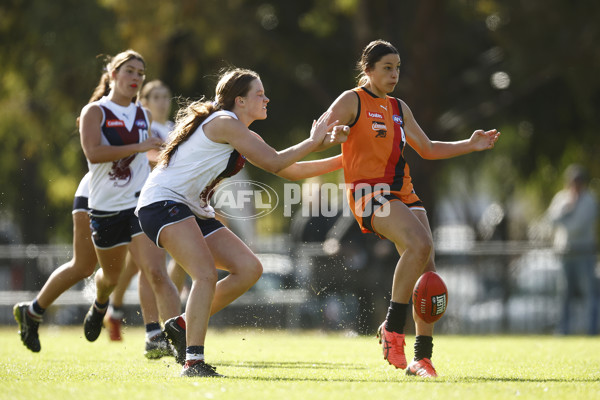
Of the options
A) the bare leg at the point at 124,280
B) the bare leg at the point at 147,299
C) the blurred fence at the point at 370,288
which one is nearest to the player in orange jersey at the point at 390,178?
the bare leg at the point at 147,299

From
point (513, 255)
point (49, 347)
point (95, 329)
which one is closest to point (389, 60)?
point (95, 329)

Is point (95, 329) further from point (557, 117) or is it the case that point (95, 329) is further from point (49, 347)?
point (557, 117)

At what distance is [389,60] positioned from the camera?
6730 millimetres

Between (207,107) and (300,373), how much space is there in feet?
6.47

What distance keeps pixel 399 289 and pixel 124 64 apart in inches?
125

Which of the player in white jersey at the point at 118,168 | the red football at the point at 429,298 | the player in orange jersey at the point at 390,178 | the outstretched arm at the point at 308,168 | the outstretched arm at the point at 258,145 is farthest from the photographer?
the player in white jersey at the point at 118,168

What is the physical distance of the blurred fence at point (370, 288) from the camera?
13.7 meters

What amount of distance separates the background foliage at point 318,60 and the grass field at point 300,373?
6056 mm

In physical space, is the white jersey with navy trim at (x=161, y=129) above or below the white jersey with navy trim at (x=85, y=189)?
above

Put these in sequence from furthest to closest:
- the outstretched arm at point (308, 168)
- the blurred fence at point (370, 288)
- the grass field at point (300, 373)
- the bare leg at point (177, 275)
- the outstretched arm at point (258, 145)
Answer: the blurred fence at point (370, 288) → the bare leg at point (177, 275) → the outstretched arm at point (308, 168) → the outstretched arm at point (258, 145) → the grass field at point (300, 373)

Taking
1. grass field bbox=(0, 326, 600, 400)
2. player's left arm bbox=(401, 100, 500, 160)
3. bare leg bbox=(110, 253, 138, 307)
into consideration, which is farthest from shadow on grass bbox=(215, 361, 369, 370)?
bare leg bbox=(110, 253, 138, 307)

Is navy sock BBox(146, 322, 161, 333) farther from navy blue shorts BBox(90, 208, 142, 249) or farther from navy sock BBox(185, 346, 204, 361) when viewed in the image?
navy sock BBox(185, 346, 204, 361)

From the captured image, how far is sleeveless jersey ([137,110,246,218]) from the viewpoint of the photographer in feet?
20.3

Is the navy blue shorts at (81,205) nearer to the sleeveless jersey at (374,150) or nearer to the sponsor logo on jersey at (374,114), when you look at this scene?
the sleeveless jersey at (374,150)
